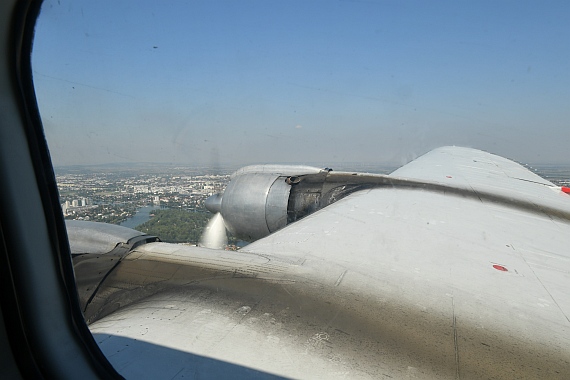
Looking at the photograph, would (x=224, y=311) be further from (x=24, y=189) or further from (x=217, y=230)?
(x=217, y=230)

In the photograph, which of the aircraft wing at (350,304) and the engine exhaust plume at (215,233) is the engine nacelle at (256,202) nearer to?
the engine exhaust plume at (215,233)

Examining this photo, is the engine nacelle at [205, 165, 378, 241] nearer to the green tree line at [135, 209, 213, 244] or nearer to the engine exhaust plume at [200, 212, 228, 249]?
the engine exhaust plume at [200, 212, 228, 249]

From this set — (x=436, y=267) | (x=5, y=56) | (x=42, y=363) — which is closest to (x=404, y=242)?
(x=436, y=267)

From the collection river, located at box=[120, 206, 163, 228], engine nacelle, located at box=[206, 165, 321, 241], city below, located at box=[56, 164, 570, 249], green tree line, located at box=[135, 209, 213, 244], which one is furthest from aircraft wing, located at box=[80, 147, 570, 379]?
engine nacelle, located at box=[206, 165, 321, 241]

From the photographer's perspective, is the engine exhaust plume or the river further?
the engine exhaust plume

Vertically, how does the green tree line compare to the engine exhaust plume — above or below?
above

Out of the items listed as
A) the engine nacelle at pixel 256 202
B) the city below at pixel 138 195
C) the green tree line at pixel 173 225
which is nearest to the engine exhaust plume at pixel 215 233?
the engine nacelle at pixel 256 202
